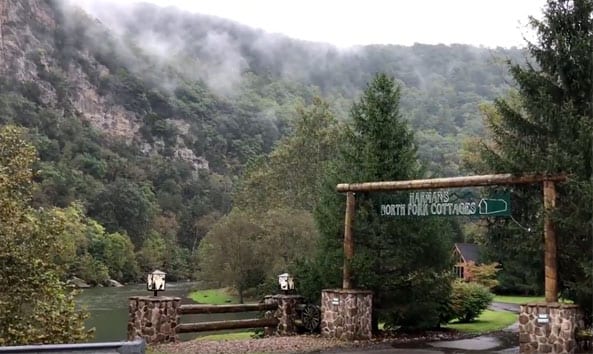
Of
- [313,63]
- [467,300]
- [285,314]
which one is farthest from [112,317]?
[313,63]

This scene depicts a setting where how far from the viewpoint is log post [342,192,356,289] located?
1378cm

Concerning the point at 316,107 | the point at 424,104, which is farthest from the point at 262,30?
the point at 316,107

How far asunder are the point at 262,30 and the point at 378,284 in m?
162

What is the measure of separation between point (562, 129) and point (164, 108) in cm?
10137

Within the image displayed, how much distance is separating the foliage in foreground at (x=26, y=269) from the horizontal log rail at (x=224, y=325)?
3083mm

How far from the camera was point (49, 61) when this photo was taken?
103 metres

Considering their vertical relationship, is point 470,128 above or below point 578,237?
above

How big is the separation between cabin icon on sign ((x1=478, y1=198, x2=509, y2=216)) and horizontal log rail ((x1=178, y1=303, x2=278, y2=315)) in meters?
5.35

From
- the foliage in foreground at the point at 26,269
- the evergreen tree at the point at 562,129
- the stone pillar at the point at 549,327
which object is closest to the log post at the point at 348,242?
the evergreen tree at the point at 562,129

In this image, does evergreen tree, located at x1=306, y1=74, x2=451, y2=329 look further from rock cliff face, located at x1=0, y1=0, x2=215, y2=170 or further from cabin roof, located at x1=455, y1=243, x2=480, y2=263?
rock cliff face, located at x1=0, y1=0, x2=215, y2=170

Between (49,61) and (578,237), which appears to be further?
(49,61)

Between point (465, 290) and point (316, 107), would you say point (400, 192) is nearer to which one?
point (465, 290)

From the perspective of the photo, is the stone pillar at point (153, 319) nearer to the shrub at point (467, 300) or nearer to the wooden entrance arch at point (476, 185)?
the wooden entrance arch at point (476, 185)

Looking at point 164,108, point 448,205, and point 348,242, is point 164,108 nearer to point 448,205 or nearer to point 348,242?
point 348,242
